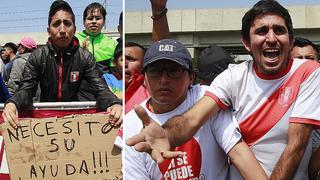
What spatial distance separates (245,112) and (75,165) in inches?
55.4

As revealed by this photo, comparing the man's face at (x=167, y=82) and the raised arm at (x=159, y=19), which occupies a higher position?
the raised arm at (x=159, y=19)

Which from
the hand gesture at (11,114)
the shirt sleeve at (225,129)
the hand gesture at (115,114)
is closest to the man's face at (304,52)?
the shirt sleeve at (225,129)

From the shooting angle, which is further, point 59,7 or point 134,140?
point 59,7

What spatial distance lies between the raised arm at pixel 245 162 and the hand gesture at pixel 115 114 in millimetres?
1136

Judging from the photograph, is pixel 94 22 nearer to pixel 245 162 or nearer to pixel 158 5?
pixel 158 5

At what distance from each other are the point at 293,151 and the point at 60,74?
169 centimetres

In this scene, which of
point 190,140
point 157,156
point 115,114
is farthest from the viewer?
point 115,114

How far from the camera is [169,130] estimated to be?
1.52 meters

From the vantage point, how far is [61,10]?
288 cm

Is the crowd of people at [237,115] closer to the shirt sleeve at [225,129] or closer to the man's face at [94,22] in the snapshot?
the shirt sleeve at [225,129]

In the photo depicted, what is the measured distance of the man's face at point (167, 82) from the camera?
5.40 feet

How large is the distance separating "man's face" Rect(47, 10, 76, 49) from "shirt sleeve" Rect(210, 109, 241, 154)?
1.45 metres

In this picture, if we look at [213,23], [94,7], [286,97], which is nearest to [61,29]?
[94,7]

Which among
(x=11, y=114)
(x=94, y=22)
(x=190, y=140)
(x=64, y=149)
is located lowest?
(x=64, y=149)
